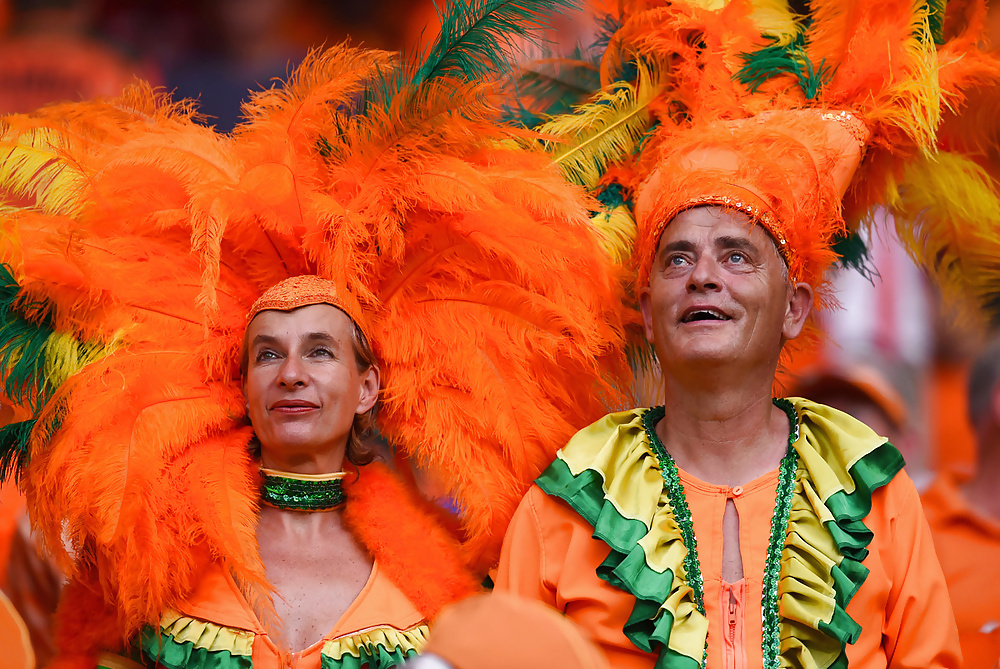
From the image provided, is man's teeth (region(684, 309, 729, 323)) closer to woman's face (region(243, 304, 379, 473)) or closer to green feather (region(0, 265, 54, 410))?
woman's face (region(243, 304, 379, 473))

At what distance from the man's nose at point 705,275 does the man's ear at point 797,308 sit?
30 centimetres

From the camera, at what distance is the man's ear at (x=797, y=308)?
107 inches

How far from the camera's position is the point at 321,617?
2594 millimetres

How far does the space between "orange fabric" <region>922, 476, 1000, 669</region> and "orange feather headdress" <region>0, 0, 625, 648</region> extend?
1572mm

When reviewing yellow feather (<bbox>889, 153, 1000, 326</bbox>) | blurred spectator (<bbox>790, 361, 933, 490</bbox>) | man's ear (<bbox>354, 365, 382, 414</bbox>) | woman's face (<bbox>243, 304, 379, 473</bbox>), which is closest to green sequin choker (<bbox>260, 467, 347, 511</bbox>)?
woman's face (<bbox>243, 304, 379, 473</bbox>)

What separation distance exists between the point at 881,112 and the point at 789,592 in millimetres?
1407

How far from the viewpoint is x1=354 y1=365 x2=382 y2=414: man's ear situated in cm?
287

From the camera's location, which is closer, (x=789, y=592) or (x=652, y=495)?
(x=789, y=592)

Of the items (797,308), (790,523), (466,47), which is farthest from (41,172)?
(790,523)

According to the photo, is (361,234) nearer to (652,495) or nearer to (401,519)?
(401,519)

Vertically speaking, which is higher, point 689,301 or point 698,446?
point 689,301

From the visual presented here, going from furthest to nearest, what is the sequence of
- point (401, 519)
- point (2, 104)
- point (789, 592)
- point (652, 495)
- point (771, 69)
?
point (2, 104) < point (771, 69) < point (401, 519) < point (652, 495) < point (789, 592)

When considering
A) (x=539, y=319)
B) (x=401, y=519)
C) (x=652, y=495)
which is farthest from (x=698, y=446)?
(x=401, y=519)

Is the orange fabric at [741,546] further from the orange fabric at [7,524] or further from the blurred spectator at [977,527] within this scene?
the orange fabric at [7,524]
